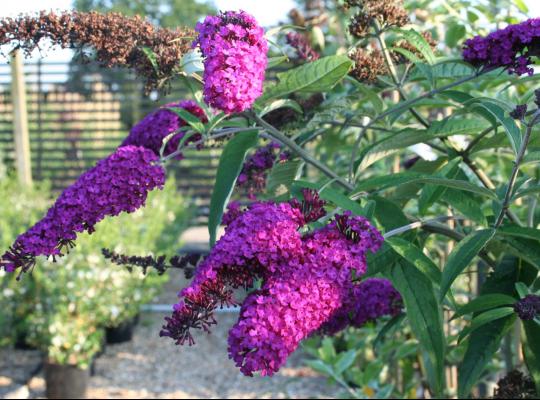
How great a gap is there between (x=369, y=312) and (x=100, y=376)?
11.1ft

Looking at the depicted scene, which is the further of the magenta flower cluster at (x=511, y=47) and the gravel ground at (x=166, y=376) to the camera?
the gravel ground at (x=166, y=376)

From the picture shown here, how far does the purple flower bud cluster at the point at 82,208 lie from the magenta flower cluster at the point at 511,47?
587mm

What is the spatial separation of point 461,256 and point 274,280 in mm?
343

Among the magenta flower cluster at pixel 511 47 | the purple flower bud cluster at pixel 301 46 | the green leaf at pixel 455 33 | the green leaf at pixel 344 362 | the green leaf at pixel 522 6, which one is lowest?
the green leaf at pixel 344 362

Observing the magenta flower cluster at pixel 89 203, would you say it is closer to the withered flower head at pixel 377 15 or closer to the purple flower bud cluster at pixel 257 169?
the purple flower bud cluster at pixel 257 169

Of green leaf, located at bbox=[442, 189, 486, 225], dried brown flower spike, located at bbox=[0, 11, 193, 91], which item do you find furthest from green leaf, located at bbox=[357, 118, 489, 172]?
dried brown flower spike, located at bbox=[0, 11, 193, 91]

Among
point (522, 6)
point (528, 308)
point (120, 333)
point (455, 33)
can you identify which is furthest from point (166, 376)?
point (528, 308)

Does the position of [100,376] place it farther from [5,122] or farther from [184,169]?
[5,122]

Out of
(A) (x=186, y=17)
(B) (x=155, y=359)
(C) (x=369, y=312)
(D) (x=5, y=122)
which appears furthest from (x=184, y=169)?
(A) (x=186, y=17)

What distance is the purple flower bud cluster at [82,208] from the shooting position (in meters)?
1.13

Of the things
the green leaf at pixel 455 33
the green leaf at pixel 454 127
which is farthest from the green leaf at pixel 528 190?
the green leaf at pixel 455 33

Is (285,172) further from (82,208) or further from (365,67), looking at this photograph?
(82,208)

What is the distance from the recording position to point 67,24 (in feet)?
4.04

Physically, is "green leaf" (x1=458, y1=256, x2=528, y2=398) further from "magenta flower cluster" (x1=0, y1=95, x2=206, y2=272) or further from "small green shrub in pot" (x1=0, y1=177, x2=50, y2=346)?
"small green shrub in pot" (x1=0, y1=177, x2=50, y2=346)
